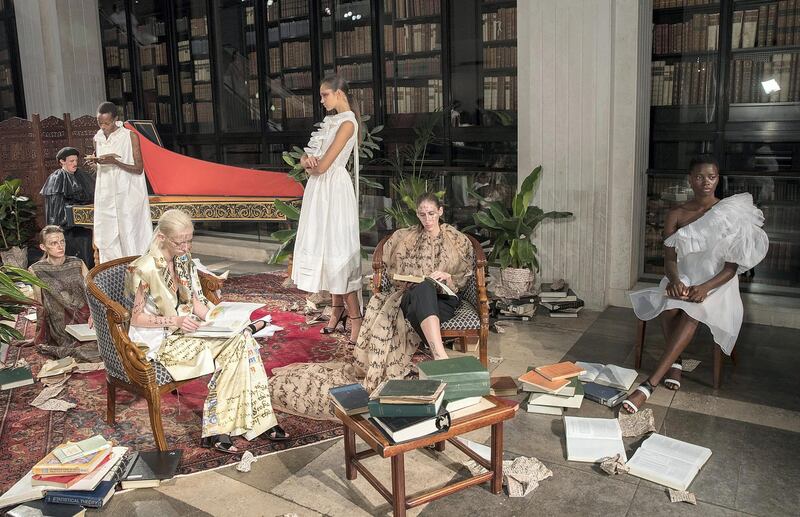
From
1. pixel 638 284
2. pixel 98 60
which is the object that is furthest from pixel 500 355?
pixel 98 60

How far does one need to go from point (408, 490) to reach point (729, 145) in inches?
155

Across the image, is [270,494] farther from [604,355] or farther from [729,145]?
[729,145]

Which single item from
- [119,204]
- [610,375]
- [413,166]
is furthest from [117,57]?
[610,375]

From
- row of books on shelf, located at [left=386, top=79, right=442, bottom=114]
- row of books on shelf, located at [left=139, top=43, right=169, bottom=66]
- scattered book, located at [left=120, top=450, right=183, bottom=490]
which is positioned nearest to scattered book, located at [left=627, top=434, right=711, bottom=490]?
scattered book, located at [left=120, top=450, right=183, bottom=490]

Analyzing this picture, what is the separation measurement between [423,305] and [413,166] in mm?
3149

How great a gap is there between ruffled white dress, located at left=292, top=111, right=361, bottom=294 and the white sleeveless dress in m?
2.22

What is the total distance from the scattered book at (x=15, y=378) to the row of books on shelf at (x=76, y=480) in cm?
146

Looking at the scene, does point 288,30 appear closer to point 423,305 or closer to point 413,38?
point 413,38

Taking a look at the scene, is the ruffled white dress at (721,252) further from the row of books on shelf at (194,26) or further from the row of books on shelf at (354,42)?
the row of books on shelf at (194,26)

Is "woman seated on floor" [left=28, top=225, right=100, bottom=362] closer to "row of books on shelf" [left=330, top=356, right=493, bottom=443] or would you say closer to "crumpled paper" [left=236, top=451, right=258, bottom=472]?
"crumpled paper" [left=236, top=451, right=258, bottom=472]

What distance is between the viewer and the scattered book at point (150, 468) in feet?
10.4

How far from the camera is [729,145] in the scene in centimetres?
543

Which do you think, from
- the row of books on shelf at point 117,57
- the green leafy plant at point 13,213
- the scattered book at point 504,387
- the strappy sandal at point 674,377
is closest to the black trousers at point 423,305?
the scattered book at point 504,387

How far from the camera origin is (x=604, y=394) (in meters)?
3.93
